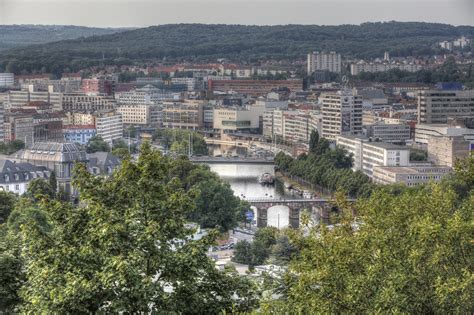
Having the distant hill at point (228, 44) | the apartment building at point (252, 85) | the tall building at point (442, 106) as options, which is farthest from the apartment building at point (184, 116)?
the distant hill at point (228, 44)

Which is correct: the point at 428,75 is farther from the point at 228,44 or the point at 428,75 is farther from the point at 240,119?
the point at 228,44

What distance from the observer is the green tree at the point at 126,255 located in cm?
442

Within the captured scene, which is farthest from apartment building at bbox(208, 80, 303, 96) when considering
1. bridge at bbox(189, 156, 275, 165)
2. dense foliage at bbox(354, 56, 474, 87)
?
bridge at bbox(189, 156, 275, 165)

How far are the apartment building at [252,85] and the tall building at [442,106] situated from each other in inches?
515

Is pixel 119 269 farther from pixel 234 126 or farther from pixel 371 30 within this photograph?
pixel 371 30

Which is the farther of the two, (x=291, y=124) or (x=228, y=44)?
(x=228, y=44)

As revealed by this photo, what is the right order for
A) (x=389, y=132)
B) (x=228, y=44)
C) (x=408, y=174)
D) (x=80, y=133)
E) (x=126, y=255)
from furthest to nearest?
1. (x=228, y=44)
2. (x=80, y=133)
3. (x=389, y=132)
4. (x=408, y=174)
5. (x=126, y=255)

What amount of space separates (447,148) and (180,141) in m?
7.27

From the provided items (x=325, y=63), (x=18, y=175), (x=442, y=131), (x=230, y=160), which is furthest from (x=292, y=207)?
(x=325, y=63)

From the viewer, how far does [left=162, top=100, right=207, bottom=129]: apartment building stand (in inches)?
1250

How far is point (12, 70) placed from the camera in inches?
1686

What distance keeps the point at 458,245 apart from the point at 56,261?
5.26 feet

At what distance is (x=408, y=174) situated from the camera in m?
18.4

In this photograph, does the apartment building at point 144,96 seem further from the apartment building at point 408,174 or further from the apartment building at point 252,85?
the apartment building at point 408,174
